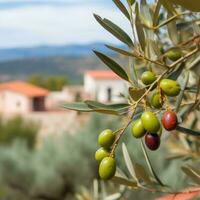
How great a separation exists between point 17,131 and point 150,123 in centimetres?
1053

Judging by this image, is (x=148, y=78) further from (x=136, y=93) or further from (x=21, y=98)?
A: (x=21, y=98)

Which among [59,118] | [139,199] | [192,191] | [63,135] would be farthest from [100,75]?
[192,191]

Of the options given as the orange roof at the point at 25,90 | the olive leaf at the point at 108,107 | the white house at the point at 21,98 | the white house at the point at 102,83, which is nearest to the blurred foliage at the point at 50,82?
the white house at the point at 102,83

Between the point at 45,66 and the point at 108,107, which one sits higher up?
the point at 108,107

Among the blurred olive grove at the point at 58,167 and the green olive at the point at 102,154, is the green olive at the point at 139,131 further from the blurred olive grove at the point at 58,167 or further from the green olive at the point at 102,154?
the blurred olive grove at the point at 58,167

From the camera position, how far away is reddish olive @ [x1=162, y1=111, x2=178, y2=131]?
0.49 metres

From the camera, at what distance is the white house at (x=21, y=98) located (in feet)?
63.1

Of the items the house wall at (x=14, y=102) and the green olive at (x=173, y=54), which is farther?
the house wall at (x=14, y=102)

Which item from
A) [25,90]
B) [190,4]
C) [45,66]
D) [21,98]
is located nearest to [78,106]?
[190,4]

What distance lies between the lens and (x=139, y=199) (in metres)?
3.89

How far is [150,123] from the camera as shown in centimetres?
50

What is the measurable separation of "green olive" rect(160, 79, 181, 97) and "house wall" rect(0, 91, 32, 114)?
61.4 ft

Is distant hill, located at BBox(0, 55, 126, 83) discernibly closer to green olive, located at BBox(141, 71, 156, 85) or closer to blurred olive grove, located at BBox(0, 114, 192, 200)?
blurred olive grove, located at BBox(0, 114, 192, 200)

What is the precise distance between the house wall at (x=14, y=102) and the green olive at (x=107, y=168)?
737 inches
